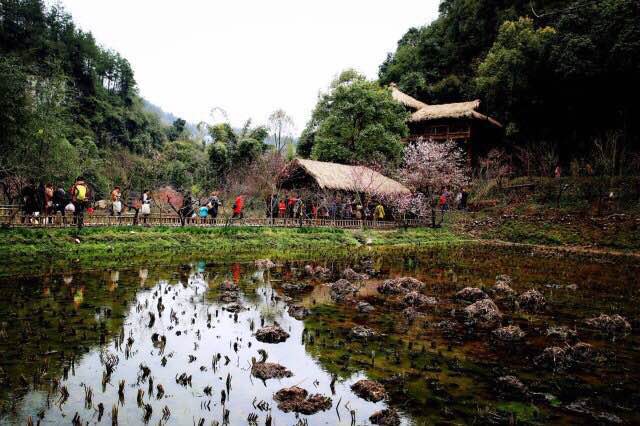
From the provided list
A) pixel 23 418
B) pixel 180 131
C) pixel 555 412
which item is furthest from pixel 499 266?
pixel 180 131

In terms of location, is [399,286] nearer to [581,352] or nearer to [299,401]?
[581,352]

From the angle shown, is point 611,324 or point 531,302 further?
point 531,302

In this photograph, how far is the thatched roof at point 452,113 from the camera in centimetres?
3775

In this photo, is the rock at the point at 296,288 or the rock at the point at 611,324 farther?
the rock at the point at 296,288

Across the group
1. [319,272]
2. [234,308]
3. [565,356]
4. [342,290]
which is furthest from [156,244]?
[565,356]

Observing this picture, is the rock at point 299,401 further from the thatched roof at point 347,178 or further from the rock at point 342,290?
the thatched roof at point 347,178

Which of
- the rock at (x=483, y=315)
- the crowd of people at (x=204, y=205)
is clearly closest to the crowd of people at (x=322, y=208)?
the crowd of people at (x=204, y=205)

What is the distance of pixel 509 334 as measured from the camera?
790 cm

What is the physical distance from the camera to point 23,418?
14.2 feet

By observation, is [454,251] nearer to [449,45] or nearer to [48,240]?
[48,240]

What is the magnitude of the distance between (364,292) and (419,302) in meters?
1.80

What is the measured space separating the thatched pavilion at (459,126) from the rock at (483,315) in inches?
1215

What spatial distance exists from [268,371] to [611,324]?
7691mm

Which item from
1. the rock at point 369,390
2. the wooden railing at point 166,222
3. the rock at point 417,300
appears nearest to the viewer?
the rock at point 369,390
